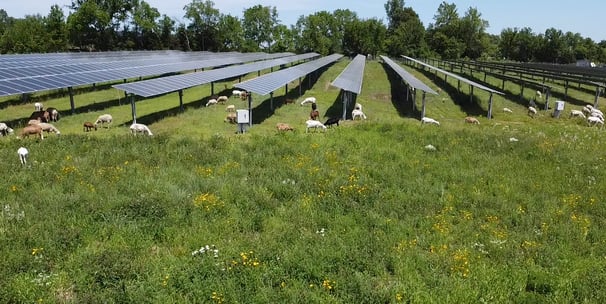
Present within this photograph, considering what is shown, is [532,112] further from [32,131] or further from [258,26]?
[258,26]

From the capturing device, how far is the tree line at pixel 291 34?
8562 cm

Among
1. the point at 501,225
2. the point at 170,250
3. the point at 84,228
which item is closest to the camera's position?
the point at 170,250

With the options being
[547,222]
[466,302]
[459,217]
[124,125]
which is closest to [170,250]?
[466,302]

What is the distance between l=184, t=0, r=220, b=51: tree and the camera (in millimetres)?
99250

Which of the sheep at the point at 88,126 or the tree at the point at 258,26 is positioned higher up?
the tree at the point at 258,26

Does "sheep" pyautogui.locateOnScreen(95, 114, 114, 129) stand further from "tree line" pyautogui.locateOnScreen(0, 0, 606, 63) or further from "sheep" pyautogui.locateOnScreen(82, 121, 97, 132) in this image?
"tree line" pyautogui.locateOnScreen(0, 0, 606, 63)

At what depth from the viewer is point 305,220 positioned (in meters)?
10.3

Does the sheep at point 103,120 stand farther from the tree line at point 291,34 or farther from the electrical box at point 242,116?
the tree line at point 291,34

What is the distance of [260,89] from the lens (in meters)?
26.5

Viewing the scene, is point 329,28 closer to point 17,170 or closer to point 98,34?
point 98,34

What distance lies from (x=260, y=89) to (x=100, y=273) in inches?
777

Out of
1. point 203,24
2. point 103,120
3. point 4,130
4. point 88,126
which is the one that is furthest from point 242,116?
point 203,24

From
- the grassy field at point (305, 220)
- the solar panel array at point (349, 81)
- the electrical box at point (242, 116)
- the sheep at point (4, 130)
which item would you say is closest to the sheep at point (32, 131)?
the sheep at point (4, 130)

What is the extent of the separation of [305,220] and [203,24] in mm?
99898
